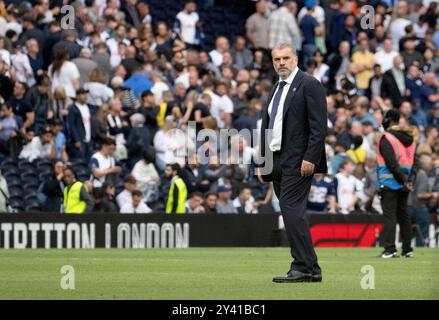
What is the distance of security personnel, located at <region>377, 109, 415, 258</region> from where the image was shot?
2011cm

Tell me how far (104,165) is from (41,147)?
1.26 metres

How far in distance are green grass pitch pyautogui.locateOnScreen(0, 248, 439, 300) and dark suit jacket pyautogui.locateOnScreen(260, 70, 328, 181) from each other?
1333 mm

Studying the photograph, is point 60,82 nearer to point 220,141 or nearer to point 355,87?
point 220,141

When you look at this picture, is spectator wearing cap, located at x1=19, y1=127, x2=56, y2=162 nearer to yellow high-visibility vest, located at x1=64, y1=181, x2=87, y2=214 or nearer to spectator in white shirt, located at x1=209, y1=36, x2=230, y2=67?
yellow high-visibility vest, located at x1=64, y1=181, x2=87, y2=214

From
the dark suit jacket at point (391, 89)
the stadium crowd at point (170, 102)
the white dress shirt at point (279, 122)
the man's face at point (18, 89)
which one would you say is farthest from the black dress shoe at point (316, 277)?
the dark suit jacket at point (391, 89)

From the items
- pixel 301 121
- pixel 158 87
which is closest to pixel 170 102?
pixel 158 87

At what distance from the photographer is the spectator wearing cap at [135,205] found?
81.4ft

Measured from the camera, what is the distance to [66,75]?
26141mm

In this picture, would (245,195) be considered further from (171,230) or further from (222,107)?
(222,107)

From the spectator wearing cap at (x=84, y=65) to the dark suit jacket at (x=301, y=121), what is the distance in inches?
500

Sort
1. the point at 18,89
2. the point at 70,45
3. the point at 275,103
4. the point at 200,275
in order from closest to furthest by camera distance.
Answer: the point at 275,103 → the point at 200,275 → the point at 18,89 → the point at 70,45

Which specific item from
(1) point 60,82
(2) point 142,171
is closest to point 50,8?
(1) point 60,82

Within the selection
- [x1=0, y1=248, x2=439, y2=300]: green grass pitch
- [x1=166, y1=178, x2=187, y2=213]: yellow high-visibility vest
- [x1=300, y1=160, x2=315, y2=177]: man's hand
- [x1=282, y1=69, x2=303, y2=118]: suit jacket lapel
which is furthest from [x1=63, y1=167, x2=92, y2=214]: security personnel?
[x1=300, y1=160, x2=315, y2=177]: man's hand

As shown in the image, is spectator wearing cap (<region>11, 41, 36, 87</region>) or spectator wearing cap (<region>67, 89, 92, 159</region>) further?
spectator wearing cap (<region>11, 41, 36, 87</region>)
